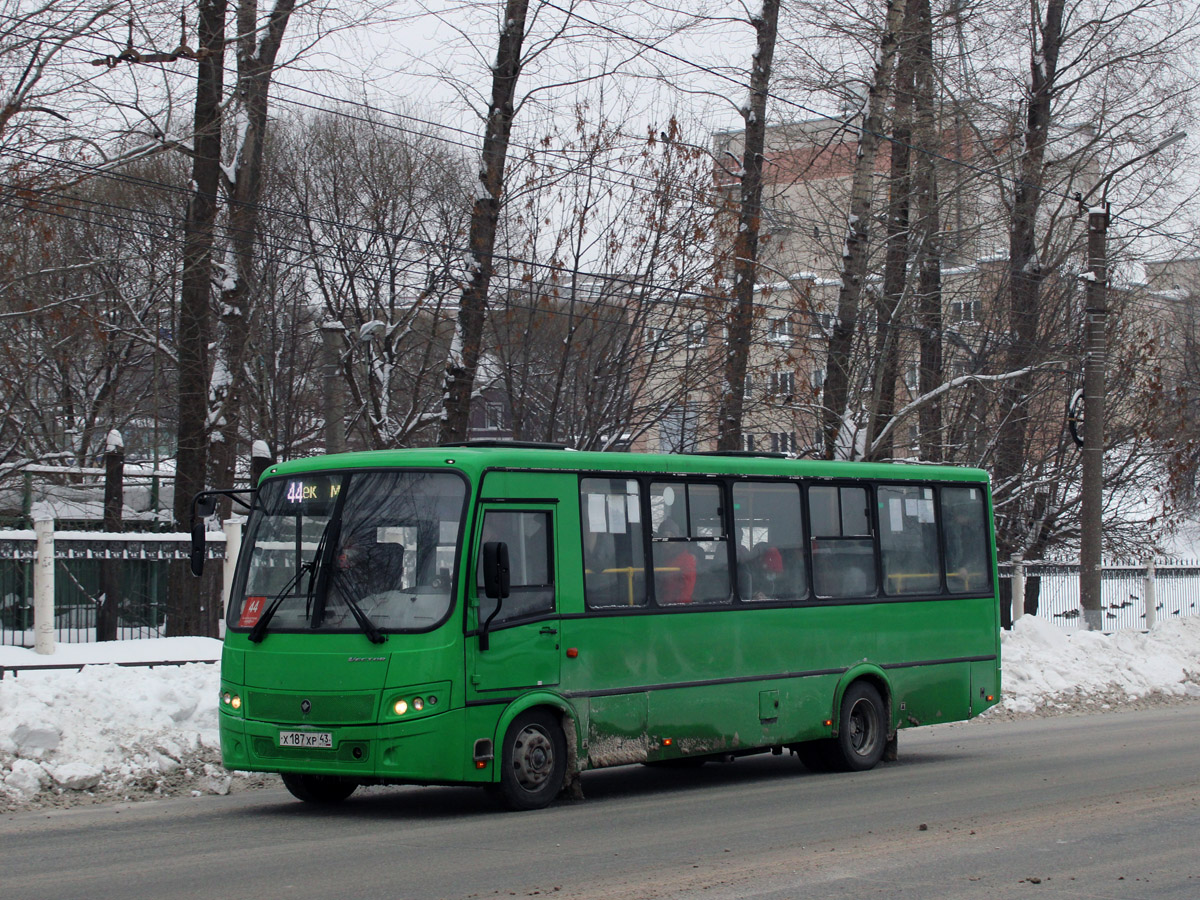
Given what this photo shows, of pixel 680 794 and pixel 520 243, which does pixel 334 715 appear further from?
pixel 520 243

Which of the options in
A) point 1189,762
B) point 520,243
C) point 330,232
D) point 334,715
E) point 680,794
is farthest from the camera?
point 330,232

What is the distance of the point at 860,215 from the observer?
25094 mm

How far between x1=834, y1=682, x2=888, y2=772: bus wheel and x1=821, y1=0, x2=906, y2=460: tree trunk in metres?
11.8

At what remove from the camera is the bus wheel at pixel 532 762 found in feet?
33.6

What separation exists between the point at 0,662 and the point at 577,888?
8.16 metres

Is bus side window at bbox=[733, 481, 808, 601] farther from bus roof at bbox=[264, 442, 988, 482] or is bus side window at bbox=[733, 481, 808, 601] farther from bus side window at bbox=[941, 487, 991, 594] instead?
bus side window at bbox=[941, 487, 991, 594]

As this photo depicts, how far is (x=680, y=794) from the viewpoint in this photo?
456 inches

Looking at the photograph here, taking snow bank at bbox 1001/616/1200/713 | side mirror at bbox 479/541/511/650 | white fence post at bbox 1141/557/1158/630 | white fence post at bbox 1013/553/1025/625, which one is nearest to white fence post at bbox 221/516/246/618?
side mirror at bbox 479/541/511/650

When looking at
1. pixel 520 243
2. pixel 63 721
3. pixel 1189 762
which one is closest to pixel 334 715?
pixel 63 721

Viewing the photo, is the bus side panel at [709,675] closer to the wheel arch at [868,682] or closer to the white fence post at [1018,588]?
the wheel arch at [868,682]

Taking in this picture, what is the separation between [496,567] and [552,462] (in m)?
1.26

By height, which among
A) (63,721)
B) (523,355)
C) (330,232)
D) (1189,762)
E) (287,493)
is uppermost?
(330,232)

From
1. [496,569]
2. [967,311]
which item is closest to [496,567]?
[496,569]

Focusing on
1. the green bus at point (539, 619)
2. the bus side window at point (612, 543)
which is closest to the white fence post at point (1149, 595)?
the green bus at point (539, 619)
